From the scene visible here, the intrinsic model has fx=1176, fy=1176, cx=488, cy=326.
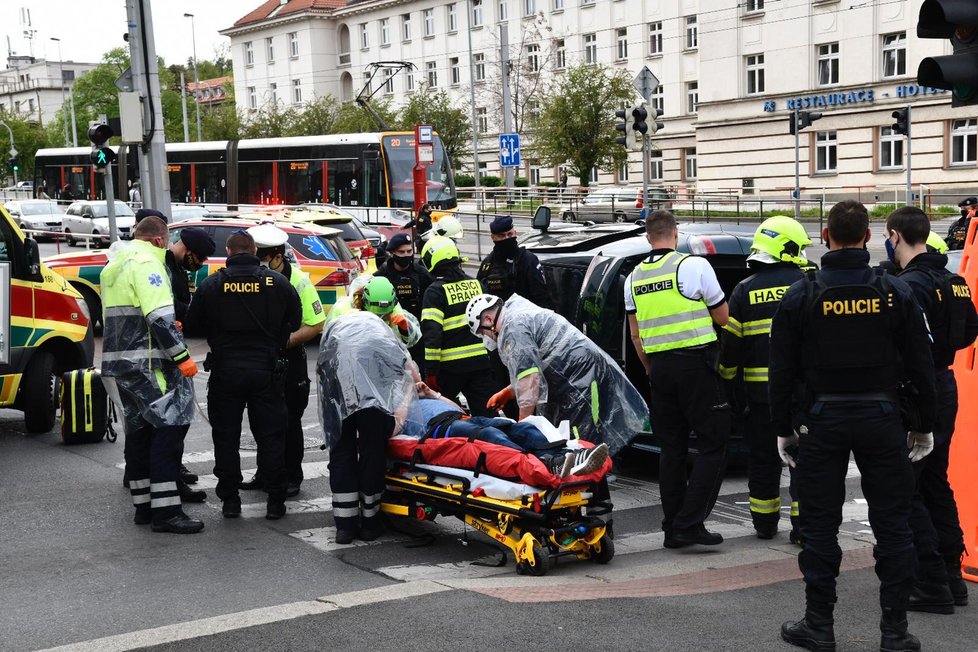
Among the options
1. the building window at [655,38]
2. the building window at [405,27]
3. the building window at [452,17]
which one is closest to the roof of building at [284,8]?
the building window at [405,27]

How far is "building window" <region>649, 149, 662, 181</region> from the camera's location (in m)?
58.4

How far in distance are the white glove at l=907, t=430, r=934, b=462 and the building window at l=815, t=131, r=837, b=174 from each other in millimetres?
42560

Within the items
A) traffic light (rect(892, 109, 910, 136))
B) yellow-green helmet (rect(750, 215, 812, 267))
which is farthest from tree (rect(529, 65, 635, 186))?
yellow-green helmet (rect(750, 215, 812, 267))

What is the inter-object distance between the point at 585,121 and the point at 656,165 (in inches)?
490

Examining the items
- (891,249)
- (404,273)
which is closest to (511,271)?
(404,273)

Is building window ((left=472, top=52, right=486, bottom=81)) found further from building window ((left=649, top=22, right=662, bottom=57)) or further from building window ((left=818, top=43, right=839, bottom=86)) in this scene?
building window ((left=818, top=43, right=839, bottom=86))

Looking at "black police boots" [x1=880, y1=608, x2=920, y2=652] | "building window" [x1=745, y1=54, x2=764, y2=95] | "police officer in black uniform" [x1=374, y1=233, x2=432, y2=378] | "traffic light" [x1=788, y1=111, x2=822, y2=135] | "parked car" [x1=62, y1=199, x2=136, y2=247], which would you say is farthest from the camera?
"building window" [x1=745, y1=54, x2=764, y2=95]

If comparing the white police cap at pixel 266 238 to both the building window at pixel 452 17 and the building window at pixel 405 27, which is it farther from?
the building window at pixel 405 27

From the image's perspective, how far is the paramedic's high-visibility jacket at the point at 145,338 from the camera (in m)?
7.25

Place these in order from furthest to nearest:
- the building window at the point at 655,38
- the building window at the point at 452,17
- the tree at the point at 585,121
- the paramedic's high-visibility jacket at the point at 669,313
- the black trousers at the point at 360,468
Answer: the building window at the point at 452,17, the building window at the point at 655,38, the tree at the point at 585,121, the black trousers at the point at 360,468, the paramedic's high-visibility jacket at the point at 669,313

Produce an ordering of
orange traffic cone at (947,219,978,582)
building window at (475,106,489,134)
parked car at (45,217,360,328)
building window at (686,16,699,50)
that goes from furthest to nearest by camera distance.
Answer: building window at (475,106,489,134) < building window at (686,16,699,50) < parked car at (45,217,360,328) < orange traffic cone at (947,219,978,582)

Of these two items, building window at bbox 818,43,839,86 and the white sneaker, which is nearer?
the white sneaker

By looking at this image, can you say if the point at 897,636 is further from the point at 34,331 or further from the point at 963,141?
the point at 963,141

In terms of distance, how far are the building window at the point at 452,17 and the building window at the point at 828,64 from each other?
28.0 m
